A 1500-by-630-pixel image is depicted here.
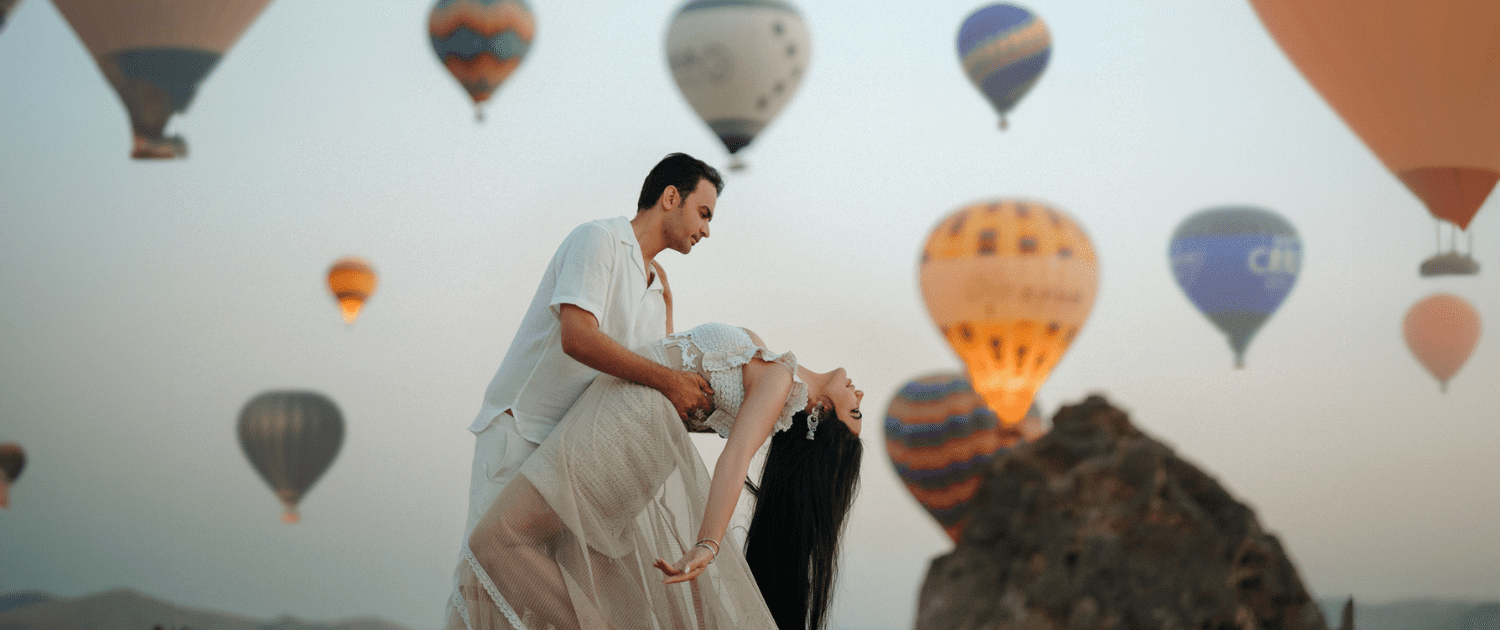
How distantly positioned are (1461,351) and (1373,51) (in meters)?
3.84

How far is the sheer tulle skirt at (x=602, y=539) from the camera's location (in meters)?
2.59

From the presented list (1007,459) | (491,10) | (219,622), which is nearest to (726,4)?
(491,10)

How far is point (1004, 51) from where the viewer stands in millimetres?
12523

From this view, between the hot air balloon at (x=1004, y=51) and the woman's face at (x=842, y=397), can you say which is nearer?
the woman's face at (x=842, y=397)

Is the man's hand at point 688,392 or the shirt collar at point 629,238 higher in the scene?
the shirt collar at point 629,238

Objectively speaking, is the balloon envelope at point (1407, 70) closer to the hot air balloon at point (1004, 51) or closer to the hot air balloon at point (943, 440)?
the hot air balloon at point (1004, 51)

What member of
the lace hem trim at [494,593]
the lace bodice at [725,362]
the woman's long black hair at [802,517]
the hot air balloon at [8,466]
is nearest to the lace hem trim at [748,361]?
the lace bodice at [725,362]

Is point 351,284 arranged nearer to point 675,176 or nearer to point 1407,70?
point 1407,70

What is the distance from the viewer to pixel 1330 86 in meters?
11.2

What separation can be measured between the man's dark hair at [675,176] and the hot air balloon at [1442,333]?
1232 cm

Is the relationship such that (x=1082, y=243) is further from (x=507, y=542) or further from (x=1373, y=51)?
(x=507, y=542)

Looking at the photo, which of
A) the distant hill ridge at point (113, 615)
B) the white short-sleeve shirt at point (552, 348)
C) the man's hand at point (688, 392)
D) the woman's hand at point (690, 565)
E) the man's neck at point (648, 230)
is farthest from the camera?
the distant hill ridge at point (113, 615)

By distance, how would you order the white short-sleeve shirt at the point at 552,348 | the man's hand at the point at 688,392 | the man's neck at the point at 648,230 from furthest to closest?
the man's neck at the point at 648,230, the white short-sleeve shirt at the point at 552,348, the man's hand at the point at 688,392

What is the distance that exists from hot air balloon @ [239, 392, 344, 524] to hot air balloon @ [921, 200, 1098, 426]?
5.35 meters
